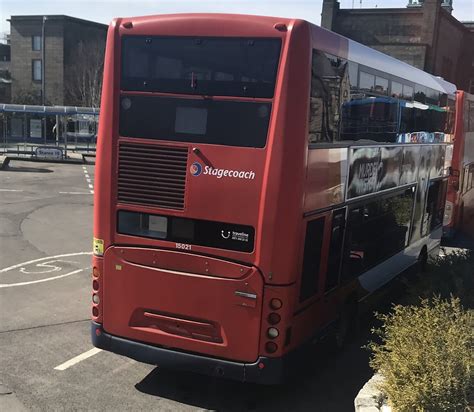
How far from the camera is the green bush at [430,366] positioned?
417cm

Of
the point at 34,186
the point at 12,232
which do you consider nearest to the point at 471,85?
the point at 34,186

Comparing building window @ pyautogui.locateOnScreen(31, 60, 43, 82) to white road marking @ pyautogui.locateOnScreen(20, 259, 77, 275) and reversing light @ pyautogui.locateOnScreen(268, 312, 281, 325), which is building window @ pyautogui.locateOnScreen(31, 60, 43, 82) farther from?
reversing light @ pyautogui.locateOnScreen(268, 312, 281, 325)

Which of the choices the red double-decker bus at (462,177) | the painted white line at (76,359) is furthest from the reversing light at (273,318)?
the red double-decker bus at (462,177)

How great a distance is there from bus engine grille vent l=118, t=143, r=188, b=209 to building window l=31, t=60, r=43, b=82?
5722 cm

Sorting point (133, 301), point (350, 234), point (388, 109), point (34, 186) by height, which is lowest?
point (34, 186)

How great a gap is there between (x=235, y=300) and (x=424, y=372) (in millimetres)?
1922

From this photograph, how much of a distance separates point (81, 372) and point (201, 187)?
2682 millimetres

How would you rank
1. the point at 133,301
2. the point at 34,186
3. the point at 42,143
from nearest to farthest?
1. the point at 133,301
2. the point at 34,186
3. the point at 42,143

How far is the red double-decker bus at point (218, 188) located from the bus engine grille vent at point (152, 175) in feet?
0.04

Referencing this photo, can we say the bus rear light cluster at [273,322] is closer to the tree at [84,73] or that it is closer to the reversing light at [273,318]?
the reversing light at [273,318]

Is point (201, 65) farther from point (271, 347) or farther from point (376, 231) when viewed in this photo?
point (376, 231)

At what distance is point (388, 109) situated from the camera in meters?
7.95

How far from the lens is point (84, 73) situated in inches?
2130

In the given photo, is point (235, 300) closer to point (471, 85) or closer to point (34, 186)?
point (34, 186)
